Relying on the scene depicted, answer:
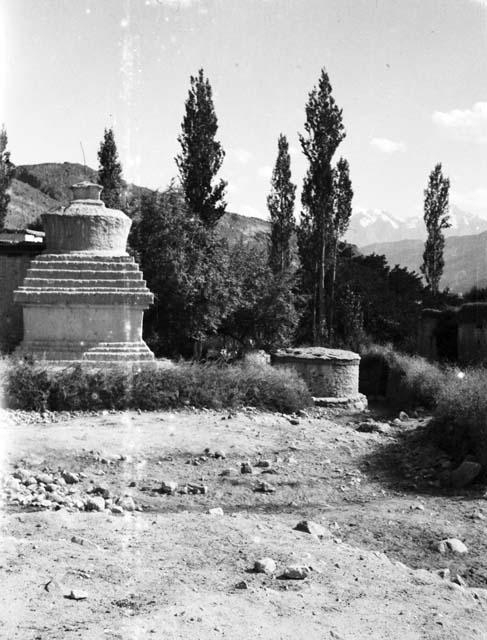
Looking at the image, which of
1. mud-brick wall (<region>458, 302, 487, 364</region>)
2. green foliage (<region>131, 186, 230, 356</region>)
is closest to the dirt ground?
green foliage (<region>131, 186, 230, 356</region>)

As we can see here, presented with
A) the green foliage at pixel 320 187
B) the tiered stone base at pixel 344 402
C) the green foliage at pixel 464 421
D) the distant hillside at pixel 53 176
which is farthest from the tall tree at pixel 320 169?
the distant hillside at pixel 53 176

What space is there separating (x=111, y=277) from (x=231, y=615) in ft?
40.3

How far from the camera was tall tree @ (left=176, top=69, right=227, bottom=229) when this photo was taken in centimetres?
2664

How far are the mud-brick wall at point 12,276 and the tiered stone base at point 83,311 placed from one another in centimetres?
211

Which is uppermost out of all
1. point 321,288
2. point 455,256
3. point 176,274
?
point 455,256

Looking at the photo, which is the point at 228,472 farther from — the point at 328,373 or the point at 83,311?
the point at 83,311

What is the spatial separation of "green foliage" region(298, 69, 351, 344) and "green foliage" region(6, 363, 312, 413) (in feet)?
42.5

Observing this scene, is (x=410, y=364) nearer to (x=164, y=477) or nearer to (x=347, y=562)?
(x=164, y=477)

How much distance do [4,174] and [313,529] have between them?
31555mm

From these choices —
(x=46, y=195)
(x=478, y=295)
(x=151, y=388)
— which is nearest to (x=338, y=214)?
(x=478, y=295)

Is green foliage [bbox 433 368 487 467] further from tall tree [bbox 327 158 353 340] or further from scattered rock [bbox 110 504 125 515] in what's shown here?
tall tree [bbox 327 158 353 340]

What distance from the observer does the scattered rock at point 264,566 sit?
589 cm

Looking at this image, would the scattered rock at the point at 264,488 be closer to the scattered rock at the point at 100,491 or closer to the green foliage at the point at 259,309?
the scattered rock at the point at 100,491

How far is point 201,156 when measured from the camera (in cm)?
2659
